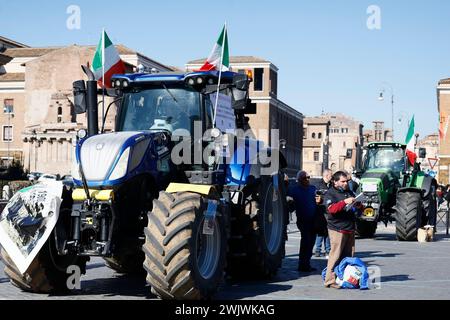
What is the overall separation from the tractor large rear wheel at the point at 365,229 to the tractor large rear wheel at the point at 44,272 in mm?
15392

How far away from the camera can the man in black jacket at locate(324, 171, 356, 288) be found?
40.7 feet

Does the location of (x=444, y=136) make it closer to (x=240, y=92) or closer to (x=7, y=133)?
(x=7, y=133)

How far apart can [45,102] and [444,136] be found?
46406 mm

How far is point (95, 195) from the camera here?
415 inches

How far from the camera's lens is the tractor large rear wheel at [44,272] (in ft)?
36.1

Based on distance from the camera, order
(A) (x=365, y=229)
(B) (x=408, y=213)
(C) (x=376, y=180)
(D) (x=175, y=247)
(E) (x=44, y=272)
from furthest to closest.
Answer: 1. (A) (x=365, y=229)
2. (C) (x=376, y=180)
3. (B) (x=408, y=213)
4. (E) (x=44, y=272)
5. (D) (x=175, y=247)

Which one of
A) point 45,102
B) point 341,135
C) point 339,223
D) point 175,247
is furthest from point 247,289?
point 341,135

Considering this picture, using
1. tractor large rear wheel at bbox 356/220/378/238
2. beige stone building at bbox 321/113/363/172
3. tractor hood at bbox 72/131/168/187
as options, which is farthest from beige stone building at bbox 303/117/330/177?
tractor hood at bbox 72/131/168/187

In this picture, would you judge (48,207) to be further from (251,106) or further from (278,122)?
(278,122)

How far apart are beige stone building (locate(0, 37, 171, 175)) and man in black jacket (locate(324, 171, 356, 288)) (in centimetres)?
7379

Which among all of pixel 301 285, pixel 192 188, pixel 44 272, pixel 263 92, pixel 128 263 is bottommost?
pixel 301 285

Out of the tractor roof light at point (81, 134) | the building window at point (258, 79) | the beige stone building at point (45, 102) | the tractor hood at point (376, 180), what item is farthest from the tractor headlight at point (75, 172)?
the building window at point (258, 79)

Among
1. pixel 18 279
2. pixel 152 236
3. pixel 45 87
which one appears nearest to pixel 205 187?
pixel 152 236

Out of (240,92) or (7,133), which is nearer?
Answer: (240,92)
